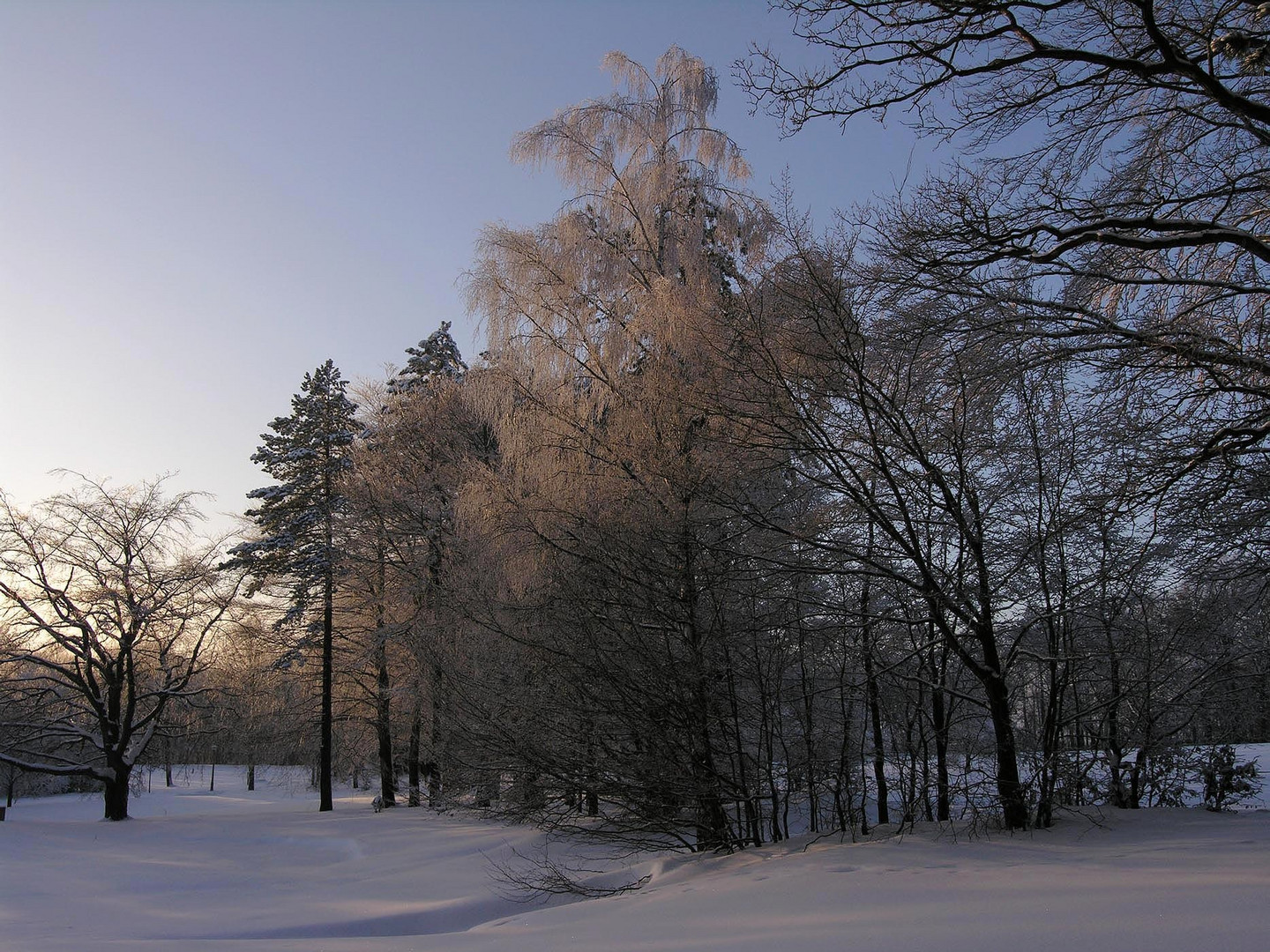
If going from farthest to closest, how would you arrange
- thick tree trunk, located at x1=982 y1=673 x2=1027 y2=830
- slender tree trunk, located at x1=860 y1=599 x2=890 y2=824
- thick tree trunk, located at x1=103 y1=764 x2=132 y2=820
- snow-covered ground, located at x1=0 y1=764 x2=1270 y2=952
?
thick tree trunk, located at x1=103 y1=764 x2=132 y2=820, slender tree trunk, located at x1=860 y1=599 x2=890 y2=824, thick tree trunk, located at x1=982 y1=673 x2=1027 y2=830, snow-covered ground, located at x1=0 y1=764 x2=1270 y2=952

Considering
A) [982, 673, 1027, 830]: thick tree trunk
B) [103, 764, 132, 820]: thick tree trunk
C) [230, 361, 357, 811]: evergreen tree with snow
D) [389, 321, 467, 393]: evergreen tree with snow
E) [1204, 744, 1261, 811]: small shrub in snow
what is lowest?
[103, 764, 132, 820]: thick tree trunk

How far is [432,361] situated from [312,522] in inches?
227

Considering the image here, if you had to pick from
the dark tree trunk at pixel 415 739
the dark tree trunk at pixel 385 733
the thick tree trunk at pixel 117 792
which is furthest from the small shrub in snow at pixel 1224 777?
the thick tree trunk at pixel 117 792

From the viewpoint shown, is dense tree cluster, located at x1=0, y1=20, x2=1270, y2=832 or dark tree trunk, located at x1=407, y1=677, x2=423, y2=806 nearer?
dense tree cluster, located at x1=0, y1=20, x2=1270, y2=832

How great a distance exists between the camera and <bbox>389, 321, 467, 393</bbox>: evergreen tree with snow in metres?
24.9

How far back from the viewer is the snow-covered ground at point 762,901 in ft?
13.3

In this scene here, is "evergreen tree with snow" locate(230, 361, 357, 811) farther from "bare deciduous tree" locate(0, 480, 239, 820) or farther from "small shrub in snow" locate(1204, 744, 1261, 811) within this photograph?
"small shrub in snow" locate(1204, 744, 1261, 811)

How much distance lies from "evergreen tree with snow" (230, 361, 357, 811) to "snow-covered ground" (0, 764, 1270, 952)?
9.58m

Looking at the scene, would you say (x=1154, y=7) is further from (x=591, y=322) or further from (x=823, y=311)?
(x=591, y=322)

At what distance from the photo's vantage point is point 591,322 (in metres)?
10.7

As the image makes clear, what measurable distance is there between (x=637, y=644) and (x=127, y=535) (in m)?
18.5

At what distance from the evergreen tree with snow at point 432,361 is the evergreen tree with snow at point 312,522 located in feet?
5.84

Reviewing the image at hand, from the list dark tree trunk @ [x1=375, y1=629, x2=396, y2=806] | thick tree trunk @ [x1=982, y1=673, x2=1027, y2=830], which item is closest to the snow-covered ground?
thick tree trunk @ [x1=982, y1=673, x2=1027, y2=830]

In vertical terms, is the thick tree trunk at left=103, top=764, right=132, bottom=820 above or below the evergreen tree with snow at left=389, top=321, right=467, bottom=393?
below
